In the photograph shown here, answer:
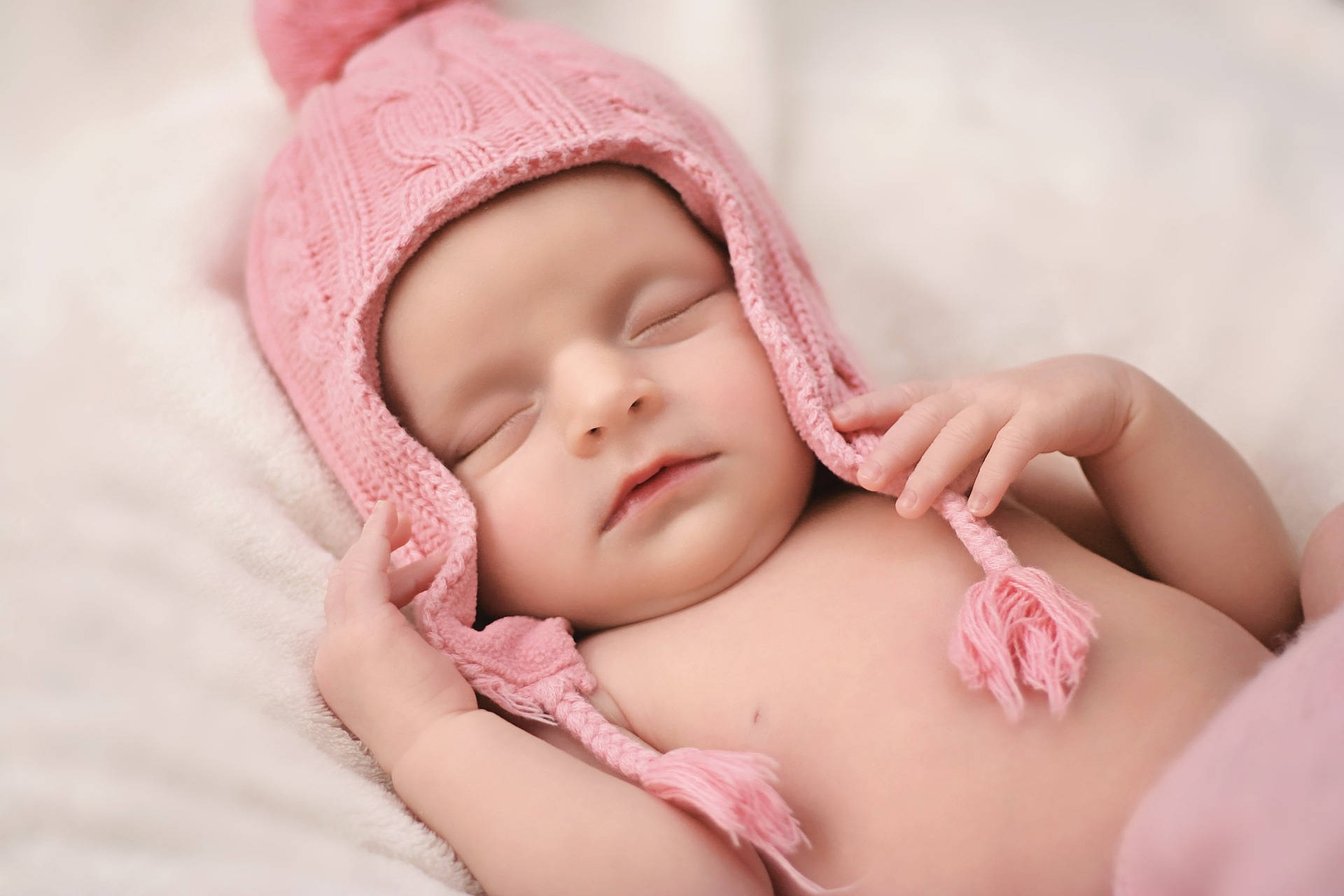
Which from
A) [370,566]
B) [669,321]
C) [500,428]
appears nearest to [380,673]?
[370,566]

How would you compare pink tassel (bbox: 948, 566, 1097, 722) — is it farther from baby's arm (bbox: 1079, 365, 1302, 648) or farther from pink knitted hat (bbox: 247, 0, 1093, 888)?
baby's arm (bbox: 1079, 365, 1302, 648)

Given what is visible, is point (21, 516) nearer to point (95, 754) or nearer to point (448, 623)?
point (95, 754)

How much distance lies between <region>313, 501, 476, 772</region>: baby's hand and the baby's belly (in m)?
0.17

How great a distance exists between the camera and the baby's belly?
0.86 metres

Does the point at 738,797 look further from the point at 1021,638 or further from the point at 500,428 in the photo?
the point at 500,428

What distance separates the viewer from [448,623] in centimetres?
102

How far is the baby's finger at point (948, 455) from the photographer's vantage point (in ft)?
3.24

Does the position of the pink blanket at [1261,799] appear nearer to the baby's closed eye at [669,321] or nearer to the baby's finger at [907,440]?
the baby's finger at [907,440]

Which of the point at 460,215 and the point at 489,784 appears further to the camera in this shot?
the point at 460,215

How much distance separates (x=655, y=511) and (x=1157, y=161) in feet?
3.18

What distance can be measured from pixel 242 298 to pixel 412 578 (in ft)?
1.69

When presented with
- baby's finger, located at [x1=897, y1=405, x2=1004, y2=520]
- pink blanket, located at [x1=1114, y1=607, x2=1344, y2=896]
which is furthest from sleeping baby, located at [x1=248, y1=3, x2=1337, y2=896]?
pink blanket, located at [x1=1114, y1=607, x2=1344, y2=896]

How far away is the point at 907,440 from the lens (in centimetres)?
102

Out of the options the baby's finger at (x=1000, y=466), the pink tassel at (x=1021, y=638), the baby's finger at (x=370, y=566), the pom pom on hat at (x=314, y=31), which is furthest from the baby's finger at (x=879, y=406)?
the pom pom on hat at (x=314, y=31)
